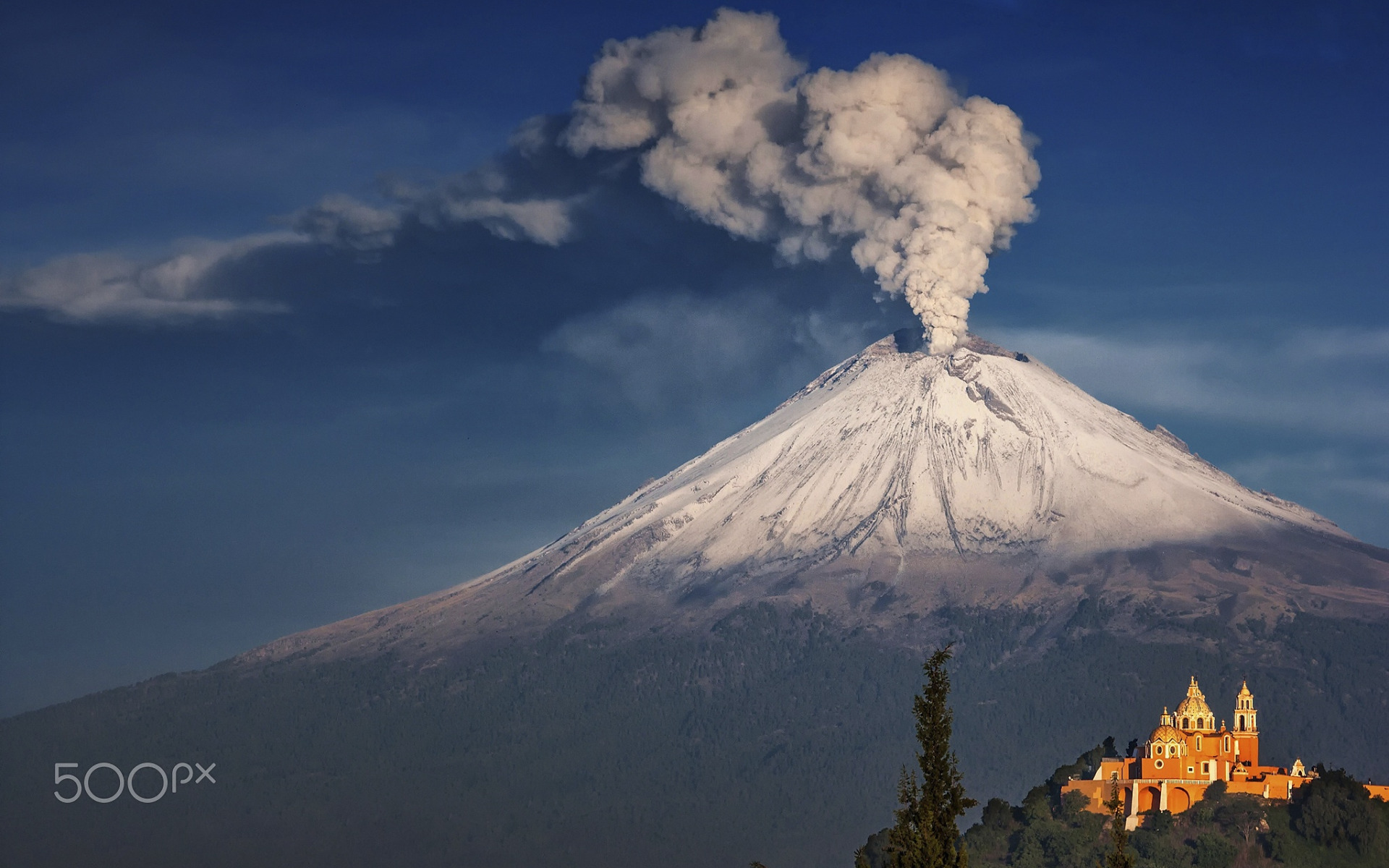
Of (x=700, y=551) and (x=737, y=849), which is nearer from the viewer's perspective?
(x=737, y=849)

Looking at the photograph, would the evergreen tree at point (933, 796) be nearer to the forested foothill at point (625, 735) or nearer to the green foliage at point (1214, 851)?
the green foliage at point (1214, 851)

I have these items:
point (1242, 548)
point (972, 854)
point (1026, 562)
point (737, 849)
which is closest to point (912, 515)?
point (1026, 562)


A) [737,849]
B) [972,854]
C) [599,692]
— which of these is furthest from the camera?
[599,692]

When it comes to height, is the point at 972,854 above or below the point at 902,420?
below

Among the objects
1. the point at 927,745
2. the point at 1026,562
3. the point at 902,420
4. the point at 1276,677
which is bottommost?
the point at 927,745

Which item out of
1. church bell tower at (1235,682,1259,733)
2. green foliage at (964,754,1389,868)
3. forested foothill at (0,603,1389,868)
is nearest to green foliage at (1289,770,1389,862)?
green foliage at (964,754,1389,868)

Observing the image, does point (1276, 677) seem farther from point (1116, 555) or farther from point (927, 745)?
point (927, 745)
